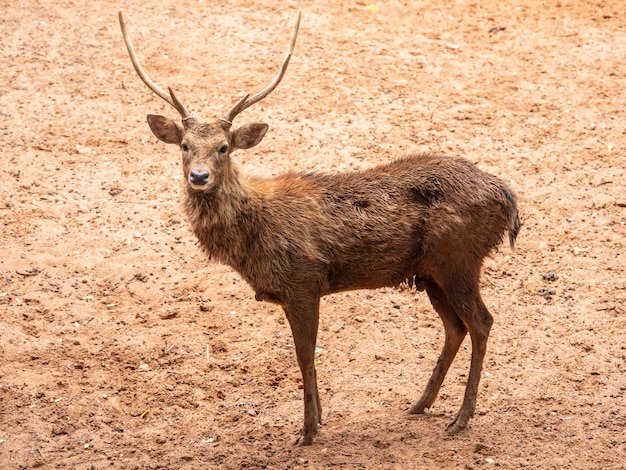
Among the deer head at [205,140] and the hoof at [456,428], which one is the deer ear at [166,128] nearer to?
the deer head at [205,140]

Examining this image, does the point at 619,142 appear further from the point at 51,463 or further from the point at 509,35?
the point at 51,463

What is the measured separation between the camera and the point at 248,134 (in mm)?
6410

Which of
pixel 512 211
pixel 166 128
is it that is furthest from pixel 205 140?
pixel 512 211

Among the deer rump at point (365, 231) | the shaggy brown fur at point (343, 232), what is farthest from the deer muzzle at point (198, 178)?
the deer rump at point (365, 231)

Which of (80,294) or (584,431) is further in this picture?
(80,294)

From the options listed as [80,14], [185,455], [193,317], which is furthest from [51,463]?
[80,14]

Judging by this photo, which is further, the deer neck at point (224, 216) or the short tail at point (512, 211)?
the short tail at point (512, 211)

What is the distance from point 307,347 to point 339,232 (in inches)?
33.9

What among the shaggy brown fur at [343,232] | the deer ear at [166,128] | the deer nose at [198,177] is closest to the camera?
the deer nose at [198,177]

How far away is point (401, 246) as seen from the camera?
245 inches

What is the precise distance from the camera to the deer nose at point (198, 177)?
19.2 ft

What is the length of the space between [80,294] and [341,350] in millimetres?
2580

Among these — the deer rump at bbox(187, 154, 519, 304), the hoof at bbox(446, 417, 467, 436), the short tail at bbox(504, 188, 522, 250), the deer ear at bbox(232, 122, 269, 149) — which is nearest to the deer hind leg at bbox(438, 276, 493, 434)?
the hoof at bbox(446, 417, 467, 436)

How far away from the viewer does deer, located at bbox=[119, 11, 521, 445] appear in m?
6.15
